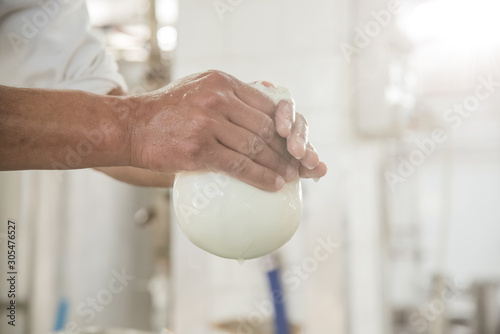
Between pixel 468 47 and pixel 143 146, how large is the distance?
2211mm

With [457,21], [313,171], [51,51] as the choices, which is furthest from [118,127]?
[457,21]

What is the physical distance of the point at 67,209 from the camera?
74.2 inches

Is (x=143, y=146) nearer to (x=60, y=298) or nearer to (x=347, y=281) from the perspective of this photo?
(x=347, y=281)

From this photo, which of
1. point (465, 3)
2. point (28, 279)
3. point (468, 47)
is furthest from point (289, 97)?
point (468, 47)

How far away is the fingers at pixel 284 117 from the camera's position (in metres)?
0.62

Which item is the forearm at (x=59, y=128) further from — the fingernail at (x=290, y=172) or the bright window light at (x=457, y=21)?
the bright window light at (x=457, y=21)

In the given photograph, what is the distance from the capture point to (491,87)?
1.86m

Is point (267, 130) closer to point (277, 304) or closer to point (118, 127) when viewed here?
point (118, 127)

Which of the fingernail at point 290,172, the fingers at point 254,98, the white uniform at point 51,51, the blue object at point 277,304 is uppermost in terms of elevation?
the white uniform at point 51,51

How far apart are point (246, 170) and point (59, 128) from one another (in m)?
0.22

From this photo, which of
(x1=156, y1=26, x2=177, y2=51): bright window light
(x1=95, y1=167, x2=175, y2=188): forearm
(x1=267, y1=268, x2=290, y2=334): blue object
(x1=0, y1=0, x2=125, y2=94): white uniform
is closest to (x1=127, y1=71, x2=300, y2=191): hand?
(x1=95, y1=167, x2=175, y2=188): forearm

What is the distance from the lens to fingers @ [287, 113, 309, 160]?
0.61m

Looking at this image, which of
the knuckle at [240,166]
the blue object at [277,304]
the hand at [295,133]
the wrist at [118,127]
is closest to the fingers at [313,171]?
the hand at [295,133]

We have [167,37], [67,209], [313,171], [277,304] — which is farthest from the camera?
[167,37]
